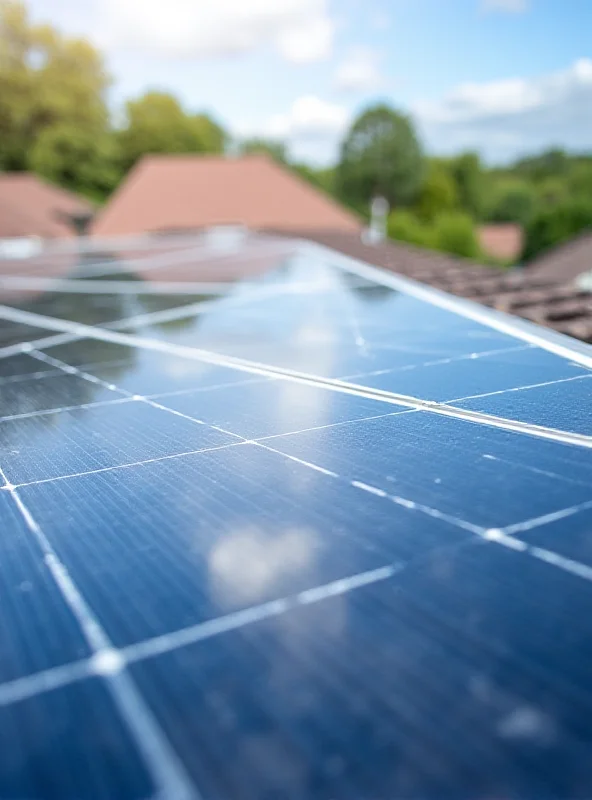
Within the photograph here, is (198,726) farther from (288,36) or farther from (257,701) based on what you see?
(288,36)

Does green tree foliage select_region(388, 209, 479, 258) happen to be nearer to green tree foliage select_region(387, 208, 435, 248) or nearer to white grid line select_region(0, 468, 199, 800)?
green tree foliage select_region(387, 208, 435, 248)

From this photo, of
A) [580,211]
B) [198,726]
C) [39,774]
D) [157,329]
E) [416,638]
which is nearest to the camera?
[39,774]

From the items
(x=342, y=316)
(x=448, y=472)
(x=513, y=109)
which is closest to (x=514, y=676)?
(x=448, y=472)

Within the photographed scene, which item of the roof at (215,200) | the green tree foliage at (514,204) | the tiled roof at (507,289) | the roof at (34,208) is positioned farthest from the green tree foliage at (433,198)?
the tiled roof at (507,289)

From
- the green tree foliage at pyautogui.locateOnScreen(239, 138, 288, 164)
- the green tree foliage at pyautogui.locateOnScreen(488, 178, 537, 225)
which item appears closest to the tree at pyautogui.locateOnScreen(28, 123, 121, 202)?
the green tree foliage at pyautogui.locateOnScreen(239, 138, 288, 164)

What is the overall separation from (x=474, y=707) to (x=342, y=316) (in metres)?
6.56

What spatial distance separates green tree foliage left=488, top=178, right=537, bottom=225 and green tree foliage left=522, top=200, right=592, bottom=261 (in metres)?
28.8

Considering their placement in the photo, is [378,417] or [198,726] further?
[378,417]

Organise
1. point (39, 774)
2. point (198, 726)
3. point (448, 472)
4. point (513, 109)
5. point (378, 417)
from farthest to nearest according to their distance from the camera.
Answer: point (513, 109) < point (378, 417) < point (448, 472) < point (198, 726) < point (39, 774)

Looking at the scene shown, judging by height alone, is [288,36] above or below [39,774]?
above

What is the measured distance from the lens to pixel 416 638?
2381mm

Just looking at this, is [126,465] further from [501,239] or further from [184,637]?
[501,239]

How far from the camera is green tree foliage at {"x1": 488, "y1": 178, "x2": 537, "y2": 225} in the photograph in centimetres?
9094

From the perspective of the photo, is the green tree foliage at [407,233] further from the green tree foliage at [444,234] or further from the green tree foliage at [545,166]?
the green tree foliage at [545,166]
